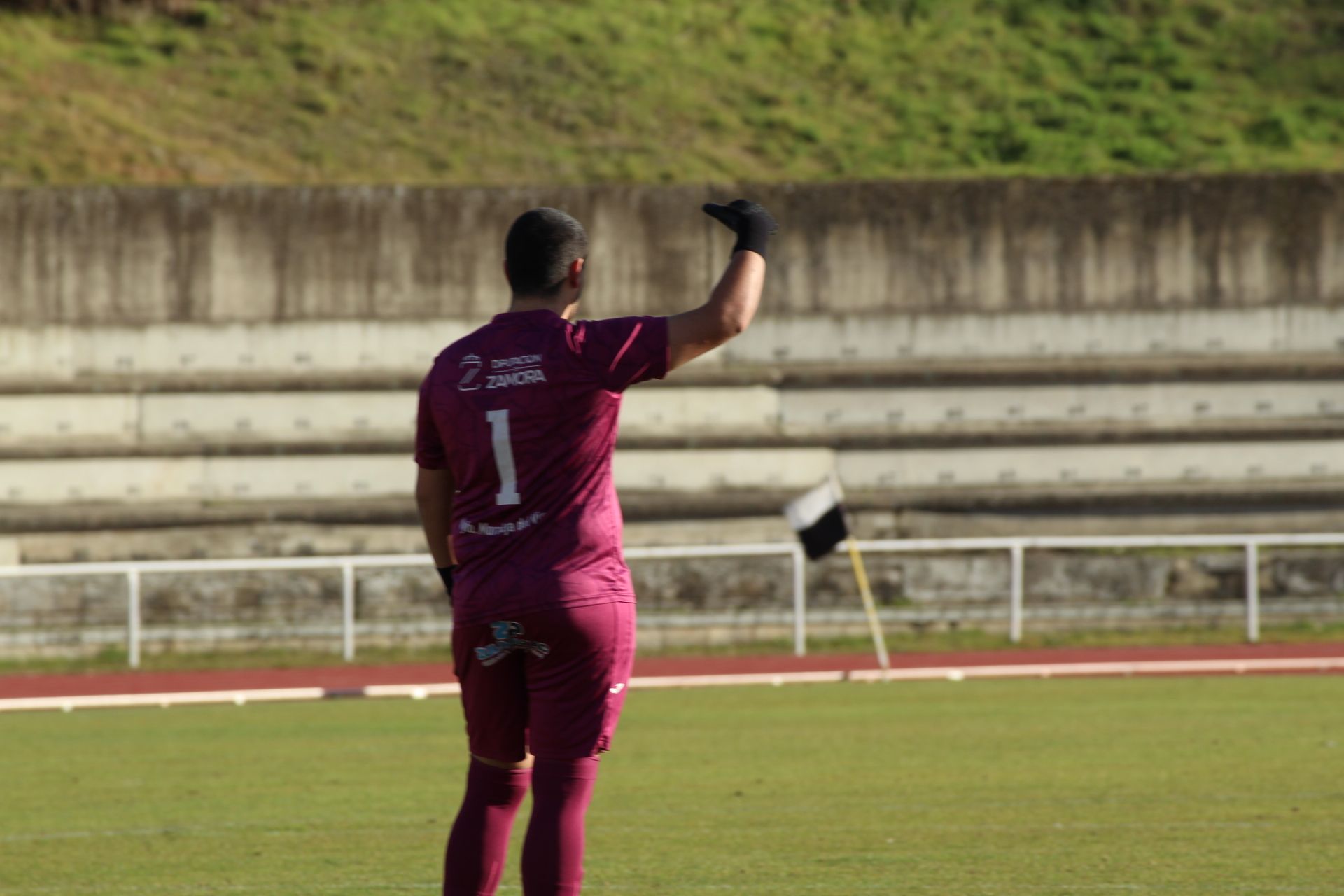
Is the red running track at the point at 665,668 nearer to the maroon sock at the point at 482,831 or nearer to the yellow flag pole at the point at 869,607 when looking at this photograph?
the yellow flag pole at the point at 869,607

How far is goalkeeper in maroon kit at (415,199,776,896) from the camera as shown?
4.78 m

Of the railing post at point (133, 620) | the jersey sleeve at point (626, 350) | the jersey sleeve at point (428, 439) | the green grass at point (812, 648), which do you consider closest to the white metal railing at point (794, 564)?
the railing post at point (133, 620)

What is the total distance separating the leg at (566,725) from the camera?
15.7 ft

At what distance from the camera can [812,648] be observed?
2077 cm

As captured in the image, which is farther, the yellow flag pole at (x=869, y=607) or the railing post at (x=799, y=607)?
the railing post at (x=799, y=607)

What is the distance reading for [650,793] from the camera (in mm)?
9797

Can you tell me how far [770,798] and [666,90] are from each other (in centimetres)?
2219

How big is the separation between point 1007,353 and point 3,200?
12592 millimetres

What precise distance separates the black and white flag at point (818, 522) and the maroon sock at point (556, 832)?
12915mm

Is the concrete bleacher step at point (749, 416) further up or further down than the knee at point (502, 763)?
further up

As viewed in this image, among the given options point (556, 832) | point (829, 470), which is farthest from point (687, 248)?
point (556, 832)

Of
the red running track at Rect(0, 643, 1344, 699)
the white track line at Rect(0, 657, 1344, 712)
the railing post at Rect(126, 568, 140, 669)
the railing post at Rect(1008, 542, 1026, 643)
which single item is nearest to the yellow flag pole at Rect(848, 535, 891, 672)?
the white track line at Rect(0, 657, 1344, 712)

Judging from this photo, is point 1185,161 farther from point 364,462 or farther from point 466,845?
point 466,845

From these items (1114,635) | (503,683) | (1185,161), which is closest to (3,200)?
(1114,635)
